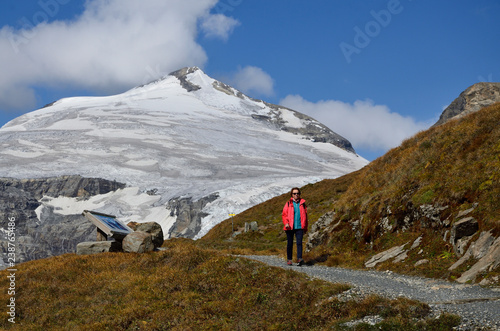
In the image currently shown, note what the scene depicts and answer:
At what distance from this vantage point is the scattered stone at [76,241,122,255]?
20342 mm

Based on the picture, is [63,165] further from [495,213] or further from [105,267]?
[495,213]

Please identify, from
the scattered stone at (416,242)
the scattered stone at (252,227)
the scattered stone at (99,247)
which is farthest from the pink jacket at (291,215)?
the scattered stone at (252,227)

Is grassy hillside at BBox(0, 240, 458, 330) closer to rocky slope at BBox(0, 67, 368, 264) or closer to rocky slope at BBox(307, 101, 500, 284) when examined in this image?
rocky slope at BBox(307, 101, 500, 284)

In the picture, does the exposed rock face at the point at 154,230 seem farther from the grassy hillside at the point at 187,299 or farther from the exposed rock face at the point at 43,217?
the exposed rock face at the point at 43,217

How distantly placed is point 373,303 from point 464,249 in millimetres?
4476

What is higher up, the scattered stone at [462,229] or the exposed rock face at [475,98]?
the exposed rock face at [475,98]

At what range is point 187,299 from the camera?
12.1m

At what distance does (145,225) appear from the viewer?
24953mm

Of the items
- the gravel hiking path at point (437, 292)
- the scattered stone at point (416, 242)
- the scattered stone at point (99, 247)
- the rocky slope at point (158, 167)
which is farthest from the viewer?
the rocky slope at point (158, 167)

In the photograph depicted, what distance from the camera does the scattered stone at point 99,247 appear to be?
20.3m

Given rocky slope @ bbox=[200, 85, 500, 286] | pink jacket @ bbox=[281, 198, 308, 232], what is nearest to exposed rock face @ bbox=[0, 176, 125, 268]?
rocky slope @ bbox=[200, 85, 500, 286]

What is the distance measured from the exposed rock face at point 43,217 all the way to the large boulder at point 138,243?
70567 millimetres

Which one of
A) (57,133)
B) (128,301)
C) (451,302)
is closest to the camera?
(451,302)

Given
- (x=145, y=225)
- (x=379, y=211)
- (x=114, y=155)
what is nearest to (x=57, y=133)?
(x=114, y=155)
